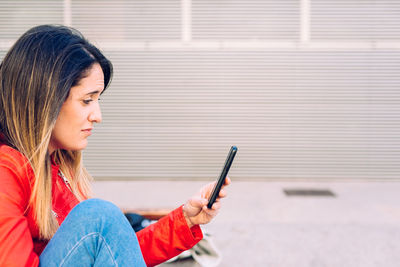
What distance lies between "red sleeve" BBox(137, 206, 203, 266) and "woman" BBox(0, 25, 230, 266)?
0.14 metres

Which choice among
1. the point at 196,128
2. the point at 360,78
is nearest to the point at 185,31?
the point at 196,128

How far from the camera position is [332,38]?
6855 mm

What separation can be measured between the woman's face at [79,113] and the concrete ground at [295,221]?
5.64 feet

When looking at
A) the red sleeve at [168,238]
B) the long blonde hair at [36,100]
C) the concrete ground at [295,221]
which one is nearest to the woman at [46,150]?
the long blonde hair at [36,100]

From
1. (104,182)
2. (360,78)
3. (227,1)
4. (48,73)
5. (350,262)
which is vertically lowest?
(104,182)

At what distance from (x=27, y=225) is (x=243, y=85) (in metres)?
5.84

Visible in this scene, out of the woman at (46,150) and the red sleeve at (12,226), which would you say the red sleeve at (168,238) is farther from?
the red sleeve at (12,226)

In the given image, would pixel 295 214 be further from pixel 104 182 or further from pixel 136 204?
pixel 104 182

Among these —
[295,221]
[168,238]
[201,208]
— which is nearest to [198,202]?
[201,208]

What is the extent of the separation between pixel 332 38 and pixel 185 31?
2.31 meters

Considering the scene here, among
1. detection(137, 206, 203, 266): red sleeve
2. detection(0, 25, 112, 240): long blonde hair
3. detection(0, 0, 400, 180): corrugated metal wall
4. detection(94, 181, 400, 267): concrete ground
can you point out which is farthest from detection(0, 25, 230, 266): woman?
detection(0, 0, 400, 180): corrugated metal wall

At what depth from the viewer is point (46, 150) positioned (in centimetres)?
151

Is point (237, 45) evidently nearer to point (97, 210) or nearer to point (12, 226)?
point (97, 210)

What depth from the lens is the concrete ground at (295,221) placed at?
3.52 meters
